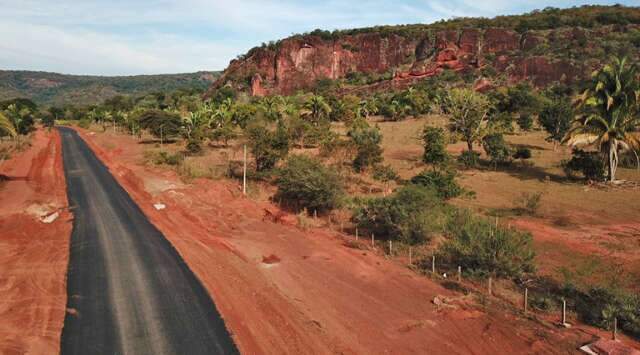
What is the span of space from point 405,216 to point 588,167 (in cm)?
1925

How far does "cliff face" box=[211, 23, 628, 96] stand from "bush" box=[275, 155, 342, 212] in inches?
3236

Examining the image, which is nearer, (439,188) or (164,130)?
(439,188)

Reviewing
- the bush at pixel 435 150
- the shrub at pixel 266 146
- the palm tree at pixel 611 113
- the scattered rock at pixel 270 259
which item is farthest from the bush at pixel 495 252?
the bush at pixel 435 150

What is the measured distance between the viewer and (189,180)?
32.1 metres

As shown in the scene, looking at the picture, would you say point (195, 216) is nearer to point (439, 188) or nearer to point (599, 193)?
point (439, 188)

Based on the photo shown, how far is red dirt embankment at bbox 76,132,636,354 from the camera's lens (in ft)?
37.5

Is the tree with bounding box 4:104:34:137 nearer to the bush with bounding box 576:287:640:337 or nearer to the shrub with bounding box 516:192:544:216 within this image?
the shrub with bounding box 516:192:544:216

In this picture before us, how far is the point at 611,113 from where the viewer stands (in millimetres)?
30219

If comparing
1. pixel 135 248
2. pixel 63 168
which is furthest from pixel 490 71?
pixel 135 248

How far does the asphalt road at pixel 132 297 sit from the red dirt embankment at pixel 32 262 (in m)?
0.42

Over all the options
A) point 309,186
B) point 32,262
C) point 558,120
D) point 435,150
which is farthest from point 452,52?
point 32,262

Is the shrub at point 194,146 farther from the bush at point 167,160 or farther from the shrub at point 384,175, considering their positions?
the shrub at point 384,175

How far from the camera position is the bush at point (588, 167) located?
3156cm

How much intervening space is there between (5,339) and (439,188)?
75.6ft
